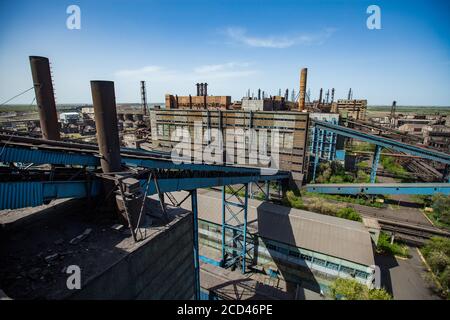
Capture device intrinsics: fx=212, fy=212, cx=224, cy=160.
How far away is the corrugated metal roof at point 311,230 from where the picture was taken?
1155 centimetres

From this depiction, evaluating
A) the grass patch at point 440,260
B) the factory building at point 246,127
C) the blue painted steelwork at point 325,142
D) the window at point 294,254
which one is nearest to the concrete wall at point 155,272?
the window at point 294,254

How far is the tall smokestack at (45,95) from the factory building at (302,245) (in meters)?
10.3

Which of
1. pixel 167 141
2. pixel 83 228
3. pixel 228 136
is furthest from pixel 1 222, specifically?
pixel 167 141

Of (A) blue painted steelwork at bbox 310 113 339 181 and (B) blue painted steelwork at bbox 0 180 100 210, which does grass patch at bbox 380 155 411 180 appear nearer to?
(A) blue painted steelwork at bbox 310 113 339 181

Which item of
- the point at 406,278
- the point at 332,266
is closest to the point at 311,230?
the point at 332,266

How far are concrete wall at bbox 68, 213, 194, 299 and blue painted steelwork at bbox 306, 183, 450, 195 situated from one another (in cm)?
1811

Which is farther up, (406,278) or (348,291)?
(348,291)

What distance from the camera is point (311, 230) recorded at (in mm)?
12609

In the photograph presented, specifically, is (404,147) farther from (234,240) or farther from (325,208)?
(234,240)

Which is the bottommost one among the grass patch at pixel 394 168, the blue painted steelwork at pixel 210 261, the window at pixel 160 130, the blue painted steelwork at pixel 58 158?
the blue painted steelwork at pixel 210 261

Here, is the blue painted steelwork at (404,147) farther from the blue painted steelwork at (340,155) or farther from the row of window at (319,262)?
the row of window at (319,262)

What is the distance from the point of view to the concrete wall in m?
4.69

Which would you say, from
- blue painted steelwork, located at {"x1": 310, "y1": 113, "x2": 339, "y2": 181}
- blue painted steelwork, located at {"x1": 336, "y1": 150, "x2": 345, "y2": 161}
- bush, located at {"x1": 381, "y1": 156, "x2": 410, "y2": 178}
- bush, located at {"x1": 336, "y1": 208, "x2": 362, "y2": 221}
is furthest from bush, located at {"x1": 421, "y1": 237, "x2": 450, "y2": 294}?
bush, located at {"x1": 381, "y1": 156, "x2": 410, "y2": 178}

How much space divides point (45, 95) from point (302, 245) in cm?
1397
